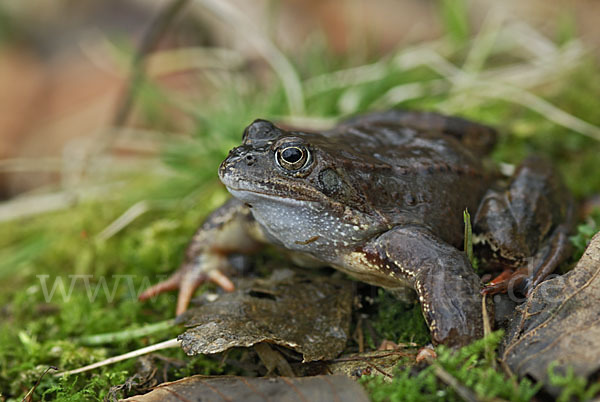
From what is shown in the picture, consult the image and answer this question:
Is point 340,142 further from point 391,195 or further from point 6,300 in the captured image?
point 6,300

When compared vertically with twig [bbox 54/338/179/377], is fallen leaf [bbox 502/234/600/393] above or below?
above

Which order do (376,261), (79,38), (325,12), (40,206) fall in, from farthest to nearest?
(79,38) < (325,12) < (40,206) < (376,261)

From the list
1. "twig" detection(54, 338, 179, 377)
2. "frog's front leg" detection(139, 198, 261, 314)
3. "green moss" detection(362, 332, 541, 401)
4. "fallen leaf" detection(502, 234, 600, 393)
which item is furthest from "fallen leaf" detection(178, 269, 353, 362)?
"fallen leaf" detection(502, 234, 600, 393)

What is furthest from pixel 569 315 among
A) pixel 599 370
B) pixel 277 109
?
pixel 277 109

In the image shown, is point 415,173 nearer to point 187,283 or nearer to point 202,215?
point 187,283

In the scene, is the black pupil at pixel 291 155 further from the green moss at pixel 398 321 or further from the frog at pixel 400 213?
the green moss at pixel 398 321

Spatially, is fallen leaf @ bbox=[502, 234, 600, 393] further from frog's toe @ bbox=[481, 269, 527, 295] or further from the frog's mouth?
the frog's mouth

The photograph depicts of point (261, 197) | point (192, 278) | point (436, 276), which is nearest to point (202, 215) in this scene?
point (192, 278)
